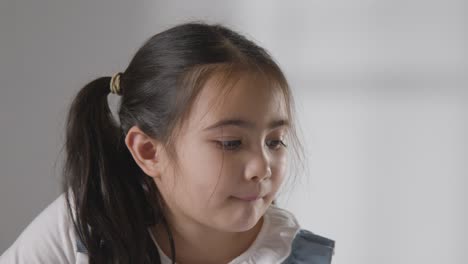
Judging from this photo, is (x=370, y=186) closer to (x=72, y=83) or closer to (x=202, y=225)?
(x=202, y=225)

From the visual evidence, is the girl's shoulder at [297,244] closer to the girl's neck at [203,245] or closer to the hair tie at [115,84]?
the girl's neck at [203,245]

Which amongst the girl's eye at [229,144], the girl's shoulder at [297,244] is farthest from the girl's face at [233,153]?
the girl's shoulder at [297,244]

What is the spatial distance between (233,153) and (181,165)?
8 cm

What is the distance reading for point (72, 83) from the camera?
1434 mm

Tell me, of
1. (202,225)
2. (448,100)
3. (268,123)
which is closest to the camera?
(268,123)

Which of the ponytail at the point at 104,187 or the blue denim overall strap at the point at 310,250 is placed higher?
the ponytail at the point at 104,187

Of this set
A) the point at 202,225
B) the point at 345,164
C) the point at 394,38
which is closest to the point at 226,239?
the point at 202,225

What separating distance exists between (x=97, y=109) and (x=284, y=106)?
30 cm

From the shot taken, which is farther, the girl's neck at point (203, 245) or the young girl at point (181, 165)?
the girl's neck at point (203, 245)

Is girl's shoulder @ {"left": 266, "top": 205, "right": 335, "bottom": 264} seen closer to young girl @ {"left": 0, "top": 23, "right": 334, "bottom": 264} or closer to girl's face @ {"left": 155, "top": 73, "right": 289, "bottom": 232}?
young girl @ {"left": 0, "top": 23, "right": 334, "bottom": 264}

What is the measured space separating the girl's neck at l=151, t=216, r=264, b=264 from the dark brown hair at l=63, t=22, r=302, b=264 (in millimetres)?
23

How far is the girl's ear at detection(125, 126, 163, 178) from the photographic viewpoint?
932mm

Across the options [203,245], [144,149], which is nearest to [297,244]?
[203,245]

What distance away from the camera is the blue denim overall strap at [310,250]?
97 centimetres
